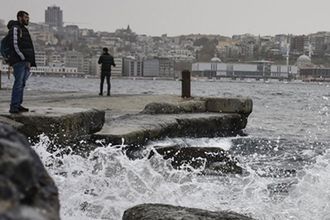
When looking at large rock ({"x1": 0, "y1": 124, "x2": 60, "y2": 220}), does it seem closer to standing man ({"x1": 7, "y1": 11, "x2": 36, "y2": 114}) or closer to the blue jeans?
standing man ({"x1": 7, "y1": 11, "x2": 36, "y2": 114})

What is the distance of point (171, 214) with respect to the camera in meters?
3.40

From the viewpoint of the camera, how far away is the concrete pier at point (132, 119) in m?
6.57

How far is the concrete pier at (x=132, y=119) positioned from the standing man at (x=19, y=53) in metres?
0.28

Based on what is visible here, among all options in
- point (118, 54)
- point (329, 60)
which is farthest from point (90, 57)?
point (329, 60)

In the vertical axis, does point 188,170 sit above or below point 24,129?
below

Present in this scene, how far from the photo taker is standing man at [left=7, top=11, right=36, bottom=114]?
6.84 m

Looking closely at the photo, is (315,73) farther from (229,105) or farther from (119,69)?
(229,105)

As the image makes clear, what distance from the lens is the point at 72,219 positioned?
4395 millimetres

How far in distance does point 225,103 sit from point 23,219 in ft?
38.3

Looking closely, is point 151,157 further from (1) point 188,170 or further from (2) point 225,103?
(2) point 225,103

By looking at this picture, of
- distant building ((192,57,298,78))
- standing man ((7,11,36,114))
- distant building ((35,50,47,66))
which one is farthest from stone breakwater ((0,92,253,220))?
distant building ((192,57,298,78))

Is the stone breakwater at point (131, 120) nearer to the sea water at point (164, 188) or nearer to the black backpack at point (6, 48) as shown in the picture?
the sea water at point (164, 188)

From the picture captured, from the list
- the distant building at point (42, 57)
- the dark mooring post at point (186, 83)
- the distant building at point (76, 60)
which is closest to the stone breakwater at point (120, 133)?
the dark mooring post at point (186, 83)

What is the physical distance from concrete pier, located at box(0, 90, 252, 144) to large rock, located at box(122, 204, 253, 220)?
311 cm
